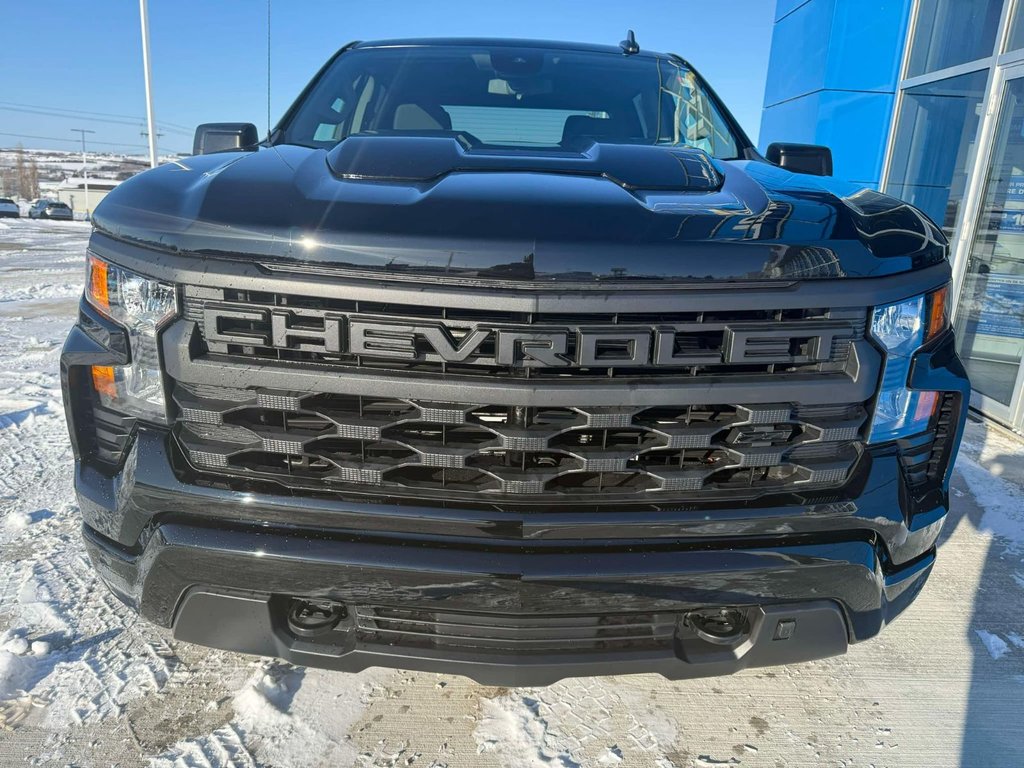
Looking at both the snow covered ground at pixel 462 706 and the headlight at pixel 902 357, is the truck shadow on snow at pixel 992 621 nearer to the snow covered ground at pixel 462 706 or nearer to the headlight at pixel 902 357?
the snow covered ground at pixel 462 706

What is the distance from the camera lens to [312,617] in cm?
→ 161

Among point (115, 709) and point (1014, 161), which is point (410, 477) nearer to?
point (115, 709)

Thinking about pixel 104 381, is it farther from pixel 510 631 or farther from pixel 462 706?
pixel 462 706

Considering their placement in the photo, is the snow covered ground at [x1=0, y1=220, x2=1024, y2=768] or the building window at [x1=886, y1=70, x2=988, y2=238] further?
the building window at [x1=886, y1=70, x2=988, y2=238]

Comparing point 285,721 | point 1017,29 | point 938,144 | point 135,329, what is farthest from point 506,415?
point 938,144

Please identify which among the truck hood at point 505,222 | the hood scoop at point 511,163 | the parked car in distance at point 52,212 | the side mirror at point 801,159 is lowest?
the parked car in distance at point 52,212

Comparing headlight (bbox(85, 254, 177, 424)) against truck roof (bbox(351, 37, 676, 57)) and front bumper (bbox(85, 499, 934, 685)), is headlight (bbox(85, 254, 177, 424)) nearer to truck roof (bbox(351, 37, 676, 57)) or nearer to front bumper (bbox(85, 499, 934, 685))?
front bumper (bbox(85, 499, 934, 685))

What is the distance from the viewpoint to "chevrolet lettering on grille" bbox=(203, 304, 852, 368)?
1.40 meters

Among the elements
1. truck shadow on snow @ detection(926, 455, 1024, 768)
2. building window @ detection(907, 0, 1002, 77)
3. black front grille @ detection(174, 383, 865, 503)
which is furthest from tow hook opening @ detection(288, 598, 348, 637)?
building window @ detection(907, 0, 1002, 77)

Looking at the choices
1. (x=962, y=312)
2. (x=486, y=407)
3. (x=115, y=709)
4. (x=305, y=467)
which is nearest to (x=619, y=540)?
(x=486, y=407)

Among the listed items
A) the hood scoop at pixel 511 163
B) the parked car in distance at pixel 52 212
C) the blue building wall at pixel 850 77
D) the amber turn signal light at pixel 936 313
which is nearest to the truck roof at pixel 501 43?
the hood scoop at pixel 511 163

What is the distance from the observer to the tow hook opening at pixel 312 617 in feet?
5.18

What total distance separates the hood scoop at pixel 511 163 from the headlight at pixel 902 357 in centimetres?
53

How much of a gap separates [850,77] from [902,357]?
8339 millimetres
